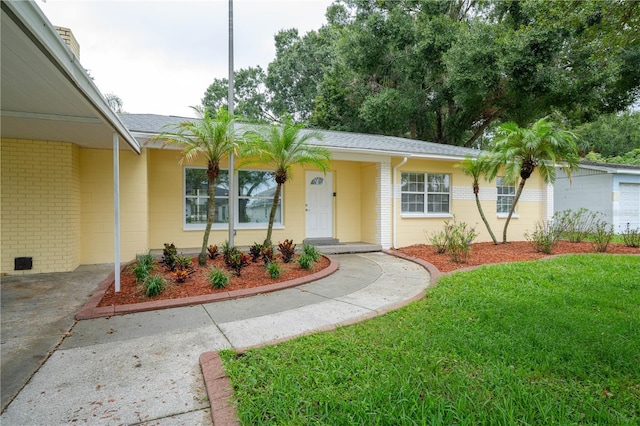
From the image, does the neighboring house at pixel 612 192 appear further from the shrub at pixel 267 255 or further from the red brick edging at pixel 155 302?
the red brick edging at pixel 155 302

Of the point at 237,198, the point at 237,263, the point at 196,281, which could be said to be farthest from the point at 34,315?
the point at 237,198

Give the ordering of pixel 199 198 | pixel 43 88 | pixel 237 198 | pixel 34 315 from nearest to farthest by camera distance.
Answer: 1. pixel 43 88
2. pixel 34 315
3. pixel 199 198
4. pixel 237 198

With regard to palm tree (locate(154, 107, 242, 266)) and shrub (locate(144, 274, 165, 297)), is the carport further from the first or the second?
palm tree (locate(154, 107, 242, 266))

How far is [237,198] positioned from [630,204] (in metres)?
17.7

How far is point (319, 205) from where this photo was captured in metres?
10.2

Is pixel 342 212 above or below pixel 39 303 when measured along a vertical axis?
above

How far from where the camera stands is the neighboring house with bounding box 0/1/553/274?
3.68 metres

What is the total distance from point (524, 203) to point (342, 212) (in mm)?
6927

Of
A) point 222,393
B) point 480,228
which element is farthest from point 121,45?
point 480,228

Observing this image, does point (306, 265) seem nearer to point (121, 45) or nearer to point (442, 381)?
point (442, 381)

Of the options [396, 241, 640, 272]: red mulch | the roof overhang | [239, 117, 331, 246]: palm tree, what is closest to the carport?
the roof overhang

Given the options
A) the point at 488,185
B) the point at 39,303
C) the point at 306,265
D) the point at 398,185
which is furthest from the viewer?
the point at 488,185

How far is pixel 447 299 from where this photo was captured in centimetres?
477

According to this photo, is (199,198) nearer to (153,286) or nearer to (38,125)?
(38,125)
